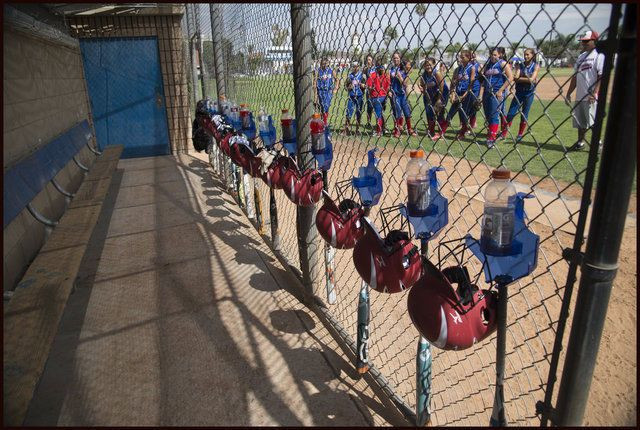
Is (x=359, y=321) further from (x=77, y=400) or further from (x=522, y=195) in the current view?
(x=77, y=400)

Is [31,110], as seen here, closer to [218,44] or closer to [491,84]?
[218,44]

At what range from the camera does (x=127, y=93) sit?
9.78 m

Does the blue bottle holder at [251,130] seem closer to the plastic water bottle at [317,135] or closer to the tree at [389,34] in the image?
the plastic water bottle at [317,135]

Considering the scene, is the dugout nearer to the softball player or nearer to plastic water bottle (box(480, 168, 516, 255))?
the softball player

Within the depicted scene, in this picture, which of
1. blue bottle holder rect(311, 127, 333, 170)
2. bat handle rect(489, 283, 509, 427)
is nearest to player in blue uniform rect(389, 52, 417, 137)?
blue bottle holder rect(311, 127, 333, 170)

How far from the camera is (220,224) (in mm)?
5355

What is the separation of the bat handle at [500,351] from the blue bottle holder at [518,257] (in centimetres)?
4

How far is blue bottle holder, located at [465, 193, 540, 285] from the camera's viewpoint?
1.42 metres

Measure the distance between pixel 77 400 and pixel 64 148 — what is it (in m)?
3.78

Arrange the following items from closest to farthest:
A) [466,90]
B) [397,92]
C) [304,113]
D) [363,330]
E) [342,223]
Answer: [342,223]
[363,330]
[466,90]
[304,113]
[397,92]

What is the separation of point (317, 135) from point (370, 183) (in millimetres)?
678

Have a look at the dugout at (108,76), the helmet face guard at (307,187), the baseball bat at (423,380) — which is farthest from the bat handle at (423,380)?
the dugout at (108,76)

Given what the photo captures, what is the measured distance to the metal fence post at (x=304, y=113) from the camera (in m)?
2.88

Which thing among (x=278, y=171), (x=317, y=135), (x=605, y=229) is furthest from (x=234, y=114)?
(x=605, y=229)
